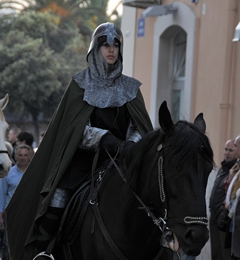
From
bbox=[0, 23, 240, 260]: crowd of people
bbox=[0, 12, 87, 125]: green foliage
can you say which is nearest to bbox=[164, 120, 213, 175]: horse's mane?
bbox=[0, 23, 240, 260]: crowd of people

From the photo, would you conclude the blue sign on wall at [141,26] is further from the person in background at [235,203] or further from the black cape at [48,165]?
the black cape at [48,165]

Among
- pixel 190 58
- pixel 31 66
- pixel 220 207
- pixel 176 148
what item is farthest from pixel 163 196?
pixel 31 66

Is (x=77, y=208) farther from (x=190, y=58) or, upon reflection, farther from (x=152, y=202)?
(x=190, y=58)

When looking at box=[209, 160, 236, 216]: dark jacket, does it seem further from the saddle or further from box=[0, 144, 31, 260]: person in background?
the saddle

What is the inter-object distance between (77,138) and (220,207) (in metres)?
4.71

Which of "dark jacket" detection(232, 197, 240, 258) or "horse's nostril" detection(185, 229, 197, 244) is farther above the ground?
"horse's nostril" detection(185, 229, 197, 244)

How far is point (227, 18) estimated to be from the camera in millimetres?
11250

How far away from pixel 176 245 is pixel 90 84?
5.57ft

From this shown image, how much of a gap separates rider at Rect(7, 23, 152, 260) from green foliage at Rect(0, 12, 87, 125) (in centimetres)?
2784

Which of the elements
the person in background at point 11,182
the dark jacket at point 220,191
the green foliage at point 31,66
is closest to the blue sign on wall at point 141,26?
the dark jacket at point 220,191

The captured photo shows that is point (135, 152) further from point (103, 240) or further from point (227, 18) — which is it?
point (227, 18)

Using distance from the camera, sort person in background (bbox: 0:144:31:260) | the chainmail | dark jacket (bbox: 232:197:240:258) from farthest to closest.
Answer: person in background (bbox: 0:144:31:260) → dark jacket (bbox: 232:197:240:258) → the chainmail

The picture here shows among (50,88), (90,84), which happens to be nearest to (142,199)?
(90,84)

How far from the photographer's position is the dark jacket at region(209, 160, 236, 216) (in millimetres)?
9438
